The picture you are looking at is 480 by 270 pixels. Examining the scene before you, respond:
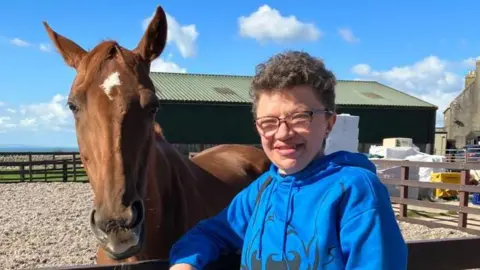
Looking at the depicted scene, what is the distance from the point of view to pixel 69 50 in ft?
9.25

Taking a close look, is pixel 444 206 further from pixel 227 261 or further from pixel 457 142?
pixel 457 142

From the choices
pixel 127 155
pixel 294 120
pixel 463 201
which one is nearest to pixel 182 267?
pixel 294 120

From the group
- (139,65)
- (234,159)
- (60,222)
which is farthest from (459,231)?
(139,65)

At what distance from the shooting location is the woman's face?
60.0 inches

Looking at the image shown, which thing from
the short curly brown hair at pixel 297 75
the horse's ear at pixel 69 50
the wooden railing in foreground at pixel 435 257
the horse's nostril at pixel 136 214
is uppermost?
the horse's ear at pixel 69 50

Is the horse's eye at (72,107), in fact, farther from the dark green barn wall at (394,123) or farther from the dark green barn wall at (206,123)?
the dark green barn wall at (394,123)

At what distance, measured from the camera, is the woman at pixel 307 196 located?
134cm

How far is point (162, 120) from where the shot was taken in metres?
24.8

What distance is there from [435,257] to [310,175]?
3.61 ft

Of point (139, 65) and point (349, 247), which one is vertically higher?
point (139, 65)

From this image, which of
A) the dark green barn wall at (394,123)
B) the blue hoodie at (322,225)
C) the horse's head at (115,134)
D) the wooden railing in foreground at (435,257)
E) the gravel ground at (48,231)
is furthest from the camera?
the dark green barn wall at (394,123)

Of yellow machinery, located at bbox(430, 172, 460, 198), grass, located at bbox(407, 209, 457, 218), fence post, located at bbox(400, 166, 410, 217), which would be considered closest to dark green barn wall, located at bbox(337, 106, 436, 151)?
yellow machinery, located at bbox(430, 172, 460, 198)

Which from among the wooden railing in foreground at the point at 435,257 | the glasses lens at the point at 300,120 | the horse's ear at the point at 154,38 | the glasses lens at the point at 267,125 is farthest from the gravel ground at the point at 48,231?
the glasses lens at the point at 300,120

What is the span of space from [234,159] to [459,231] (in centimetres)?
608
